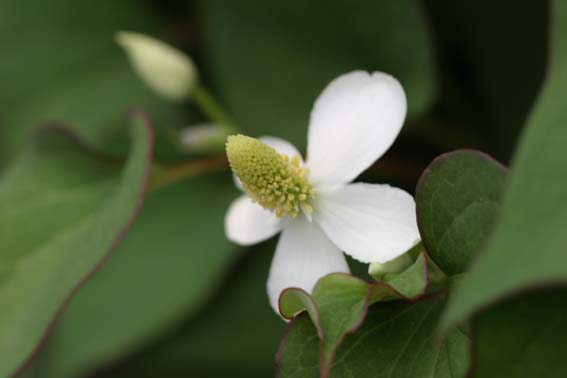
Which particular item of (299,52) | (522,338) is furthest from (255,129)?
(522,338)

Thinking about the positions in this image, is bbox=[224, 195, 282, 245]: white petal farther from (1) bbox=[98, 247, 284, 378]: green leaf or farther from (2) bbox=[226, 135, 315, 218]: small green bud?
(1) bbox=[98, 247, 284, 378]: green leaf

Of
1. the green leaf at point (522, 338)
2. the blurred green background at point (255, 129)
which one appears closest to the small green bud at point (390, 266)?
the green leaf at point (522, 338)

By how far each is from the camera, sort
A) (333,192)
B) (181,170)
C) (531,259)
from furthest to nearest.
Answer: (181,170), (333,192), (531,259)

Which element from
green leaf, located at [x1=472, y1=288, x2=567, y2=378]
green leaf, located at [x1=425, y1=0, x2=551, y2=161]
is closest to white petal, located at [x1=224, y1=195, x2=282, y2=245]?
green leaf, located at [x1=472, y1=288, x2=567, y2=378]

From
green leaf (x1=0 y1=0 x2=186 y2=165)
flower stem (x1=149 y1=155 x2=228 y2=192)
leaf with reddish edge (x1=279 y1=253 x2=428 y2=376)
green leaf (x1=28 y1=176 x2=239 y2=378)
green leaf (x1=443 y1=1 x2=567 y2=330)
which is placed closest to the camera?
green leaf (x1=443 y1=1 x2=567 y2=330)

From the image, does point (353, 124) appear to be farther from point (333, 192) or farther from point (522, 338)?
point (522, 338)

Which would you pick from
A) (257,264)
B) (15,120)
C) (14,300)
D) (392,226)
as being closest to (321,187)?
(392,226)
